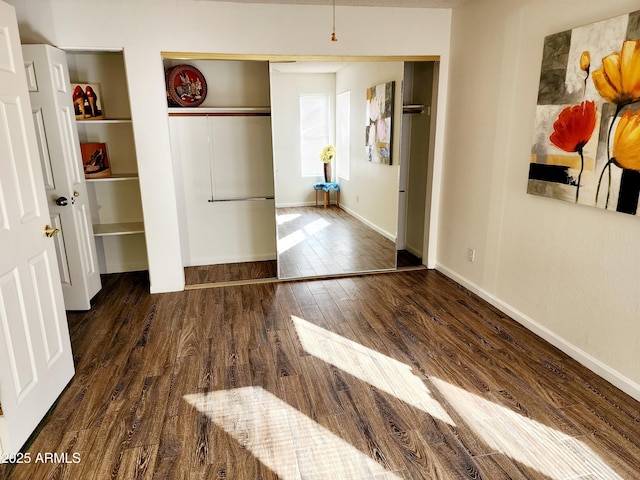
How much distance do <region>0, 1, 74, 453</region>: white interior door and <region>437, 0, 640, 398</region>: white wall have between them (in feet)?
10.3

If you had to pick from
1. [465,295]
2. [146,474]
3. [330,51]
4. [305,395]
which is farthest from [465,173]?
[146,474]

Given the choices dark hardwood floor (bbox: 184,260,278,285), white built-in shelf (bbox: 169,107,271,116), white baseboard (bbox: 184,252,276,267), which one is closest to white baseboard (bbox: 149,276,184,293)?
dark hardwood floor (bbox: 184,260,278,285)

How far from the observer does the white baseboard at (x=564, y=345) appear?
7.70 ft

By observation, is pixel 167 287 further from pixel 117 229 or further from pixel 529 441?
pixel 529 441

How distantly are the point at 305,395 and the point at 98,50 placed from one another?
3.19 meters

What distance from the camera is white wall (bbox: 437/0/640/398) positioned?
93.7 inches

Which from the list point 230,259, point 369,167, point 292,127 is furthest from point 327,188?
point 230,259

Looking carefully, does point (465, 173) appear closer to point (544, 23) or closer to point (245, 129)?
point (544, 23)

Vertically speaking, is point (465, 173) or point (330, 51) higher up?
point (330, 51)

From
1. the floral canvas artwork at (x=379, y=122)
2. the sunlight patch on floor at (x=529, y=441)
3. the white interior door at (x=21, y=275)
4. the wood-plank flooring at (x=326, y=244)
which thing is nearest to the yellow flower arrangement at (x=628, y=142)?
the sunlight patch on floor at (x=529, y=441)

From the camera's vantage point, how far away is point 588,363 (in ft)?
8.48

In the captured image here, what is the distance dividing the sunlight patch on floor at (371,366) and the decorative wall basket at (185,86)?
2.57 metres

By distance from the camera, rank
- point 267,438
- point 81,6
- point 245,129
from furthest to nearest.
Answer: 1. point 245,129
2. point 81,6
3. point 267,438

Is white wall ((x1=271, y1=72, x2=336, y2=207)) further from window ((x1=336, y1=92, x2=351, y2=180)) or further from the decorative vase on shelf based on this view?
the decorative vase on shelf
